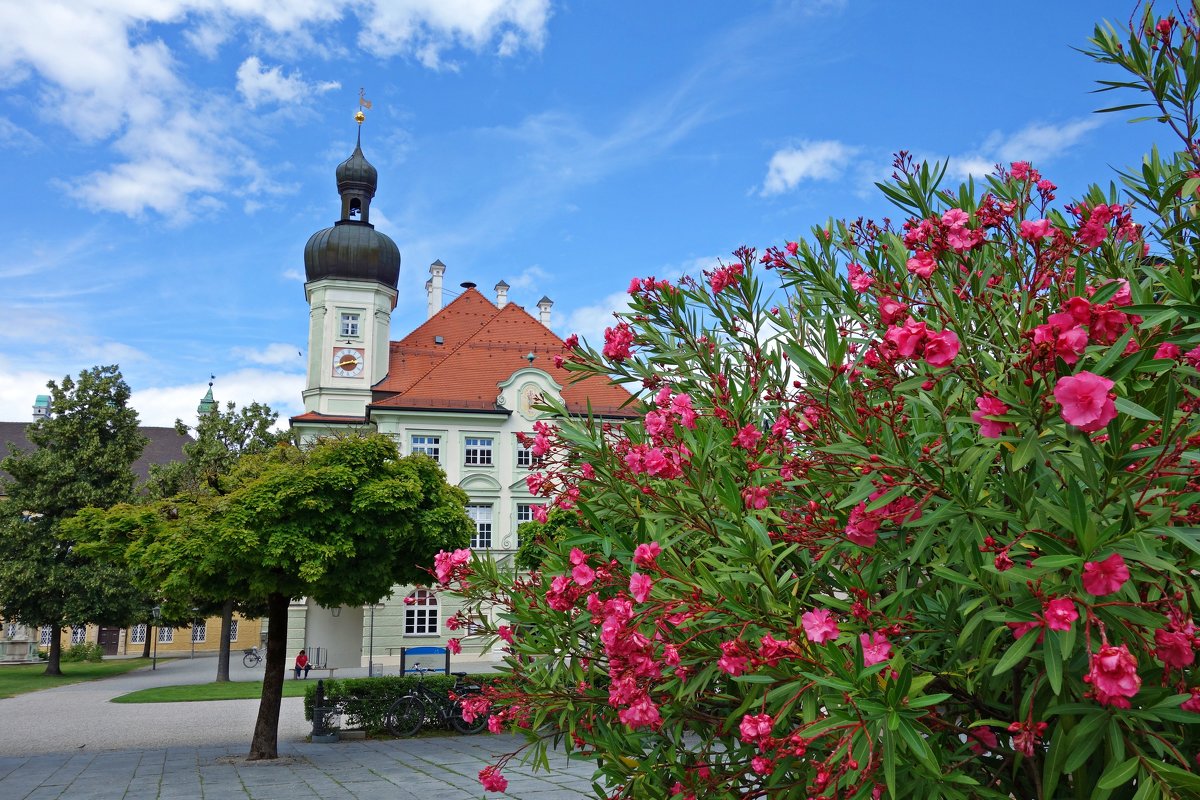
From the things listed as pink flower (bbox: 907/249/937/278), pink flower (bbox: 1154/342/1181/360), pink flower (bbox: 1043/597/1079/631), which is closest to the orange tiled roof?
pink flower (bbox: 907/249/937/278)

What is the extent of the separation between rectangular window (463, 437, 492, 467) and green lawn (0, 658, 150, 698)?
17.7 metres

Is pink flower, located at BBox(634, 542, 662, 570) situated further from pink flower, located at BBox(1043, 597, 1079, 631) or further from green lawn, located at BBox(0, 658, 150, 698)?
green lawn, located at BBox(0, 658, 150, 698)

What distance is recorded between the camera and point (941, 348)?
1.98 metres

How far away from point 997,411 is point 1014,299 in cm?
107

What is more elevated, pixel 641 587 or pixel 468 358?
pixel 468 358

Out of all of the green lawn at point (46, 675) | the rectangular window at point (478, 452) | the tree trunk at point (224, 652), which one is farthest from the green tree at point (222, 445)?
the rectangular window at point (478, 452)

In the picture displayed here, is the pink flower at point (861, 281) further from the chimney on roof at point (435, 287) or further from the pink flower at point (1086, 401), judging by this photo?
the chimney on roof at point (435, 287)

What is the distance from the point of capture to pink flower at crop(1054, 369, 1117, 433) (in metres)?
1.61

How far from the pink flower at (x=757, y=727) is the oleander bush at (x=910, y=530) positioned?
29 mm

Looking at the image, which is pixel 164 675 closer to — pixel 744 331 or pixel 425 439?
pixel 425 439

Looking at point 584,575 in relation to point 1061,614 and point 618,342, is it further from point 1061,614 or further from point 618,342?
point 1061,614

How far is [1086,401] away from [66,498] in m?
42.2

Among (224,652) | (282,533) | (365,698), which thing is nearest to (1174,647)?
(282,533)

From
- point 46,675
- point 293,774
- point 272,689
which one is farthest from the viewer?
point 46,675
